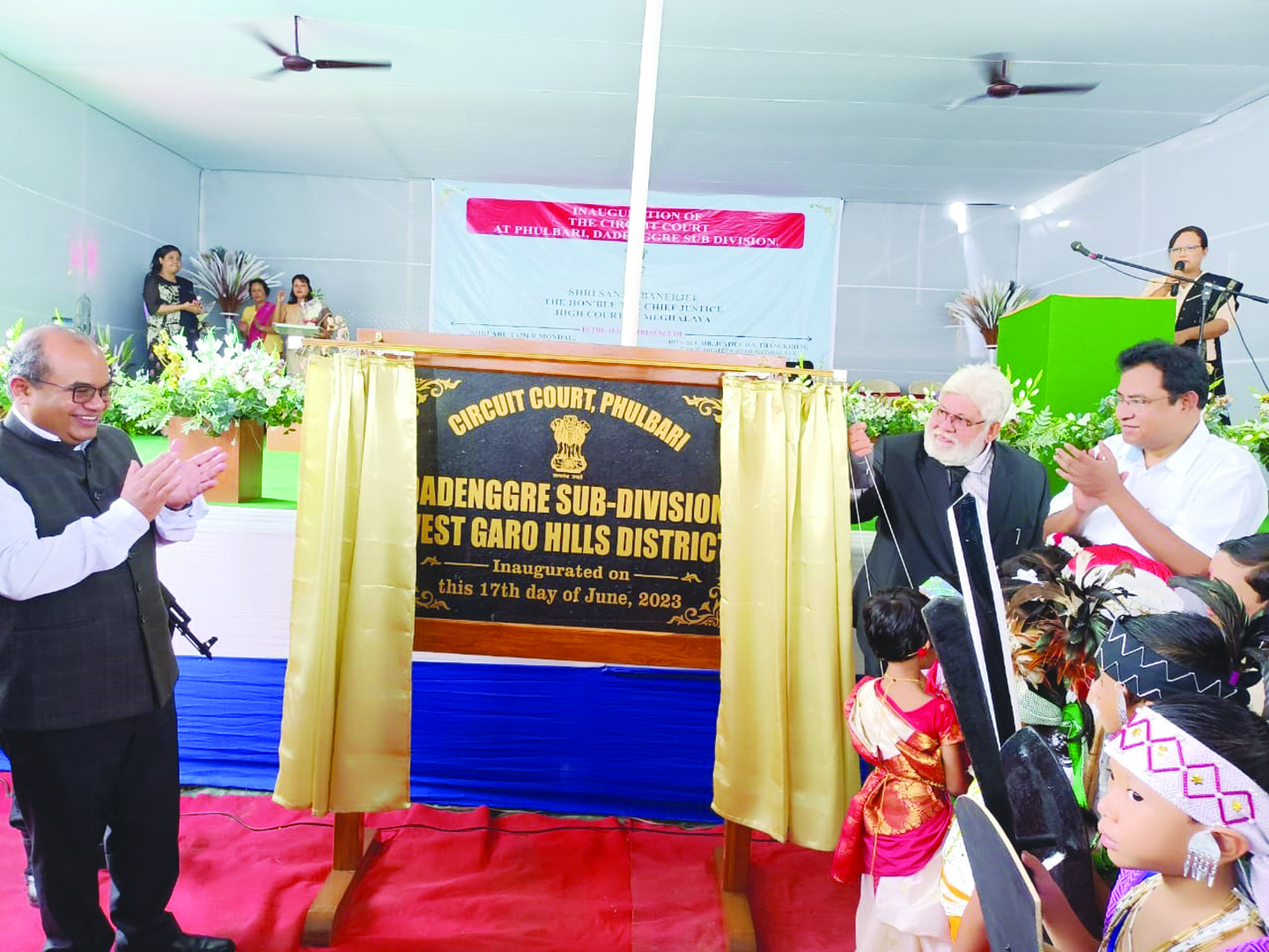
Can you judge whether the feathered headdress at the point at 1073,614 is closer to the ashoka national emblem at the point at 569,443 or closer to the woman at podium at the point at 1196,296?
the ashoka national emblem at the point at 569,443

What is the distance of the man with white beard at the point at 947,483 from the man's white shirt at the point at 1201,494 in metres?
0.26

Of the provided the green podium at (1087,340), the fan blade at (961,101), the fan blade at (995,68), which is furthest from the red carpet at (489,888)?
the fan blade at (961,101)

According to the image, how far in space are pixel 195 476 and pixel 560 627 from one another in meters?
0.94

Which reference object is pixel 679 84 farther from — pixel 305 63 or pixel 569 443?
pixel 569 443

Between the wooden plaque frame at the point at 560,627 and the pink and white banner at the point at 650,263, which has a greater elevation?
the pink and white banner at the point at 650,263

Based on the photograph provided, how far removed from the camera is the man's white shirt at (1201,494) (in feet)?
7.52

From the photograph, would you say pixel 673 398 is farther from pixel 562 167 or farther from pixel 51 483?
pixel 562 167

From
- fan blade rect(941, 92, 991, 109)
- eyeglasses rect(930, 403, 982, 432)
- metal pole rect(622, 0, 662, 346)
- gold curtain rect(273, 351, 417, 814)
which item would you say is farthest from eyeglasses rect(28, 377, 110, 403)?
fan blade rect(941, 92, 991, 109)

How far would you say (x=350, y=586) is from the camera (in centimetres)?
221

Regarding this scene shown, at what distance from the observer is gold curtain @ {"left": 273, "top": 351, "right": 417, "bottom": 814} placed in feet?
7.13

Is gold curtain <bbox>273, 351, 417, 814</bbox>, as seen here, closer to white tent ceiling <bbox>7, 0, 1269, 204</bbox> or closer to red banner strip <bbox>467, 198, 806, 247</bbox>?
white tent ceiling <bbox>7, 0, 1269, 204</bbox>

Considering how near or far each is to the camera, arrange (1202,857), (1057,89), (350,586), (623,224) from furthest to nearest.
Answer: (623,224), (1057,89), (350,586), (1202,857)

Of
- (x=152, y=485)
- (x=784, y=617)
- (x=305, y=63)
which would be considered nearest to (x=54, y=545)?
(x=152, y=485)

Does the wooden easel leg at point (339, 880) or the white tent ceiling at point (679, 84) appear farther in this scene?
the white tent ceiling at point (679, 84)
